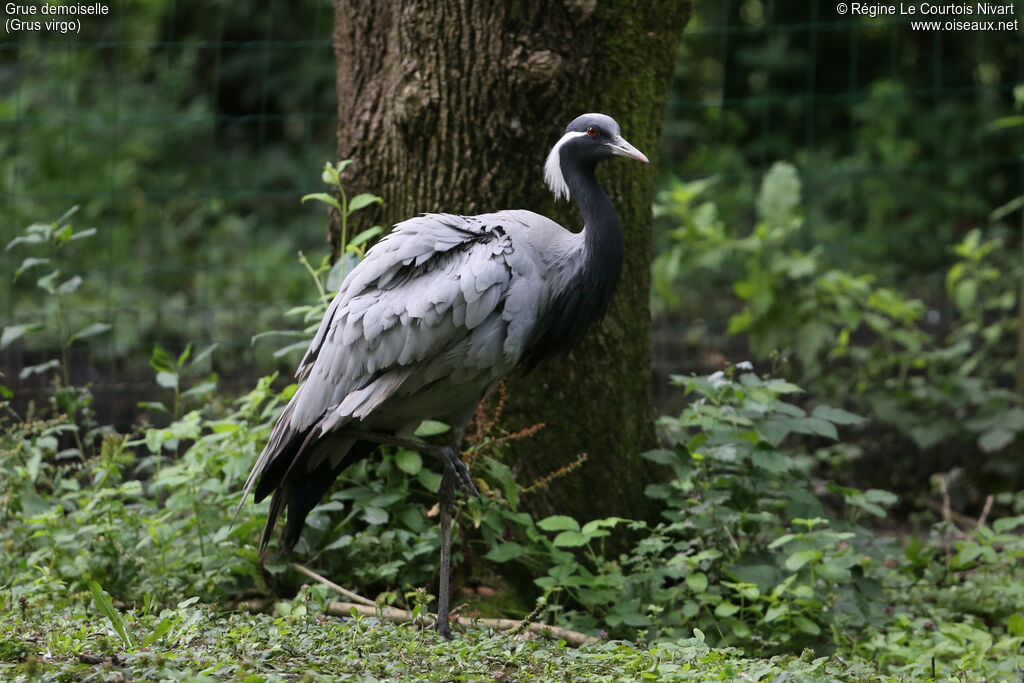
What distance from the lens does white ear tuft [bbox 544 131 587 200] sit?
401cm

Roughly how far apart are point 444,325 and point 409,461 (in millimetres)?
786

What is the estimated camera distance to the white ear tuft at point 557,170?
4014 mm

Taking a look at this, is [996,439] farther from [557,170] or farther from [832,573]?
[557,170]

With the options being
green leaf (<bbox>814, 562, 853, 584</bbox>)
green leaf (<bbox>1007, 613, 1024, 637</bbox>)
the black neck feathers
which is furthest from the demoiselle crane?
green leaf (<bbox>1007, 613, 1024, 637</bbox>)

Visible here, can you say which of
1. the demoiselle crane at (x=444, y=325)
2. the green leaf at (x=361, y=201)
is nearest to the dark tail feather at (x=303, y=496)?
the demoiselle crane at (x=444, y=325)

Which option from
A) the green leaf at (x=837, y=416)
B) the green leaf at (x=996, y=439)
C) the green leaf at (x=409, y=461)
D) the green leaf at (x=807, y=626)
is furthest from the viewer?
the green leaf at (x=996, y=439)

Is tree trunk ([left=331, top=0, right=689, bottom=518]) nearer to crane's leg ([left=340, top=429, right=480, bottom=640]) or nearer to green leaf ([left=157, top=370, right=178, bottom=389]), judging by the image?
crane's leg ([left=340, top=429, right=480, bottom=640])

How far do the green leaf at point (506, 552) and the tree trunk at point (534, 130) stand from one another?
36cm

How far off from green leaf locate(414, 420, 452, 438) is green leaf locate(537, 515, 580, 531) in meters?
0.54

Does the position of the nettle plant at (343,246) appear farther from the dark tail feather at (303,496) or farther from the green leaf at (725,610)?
the green leaf at (725,610)

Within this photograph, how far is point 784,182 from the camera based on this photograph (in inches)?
267

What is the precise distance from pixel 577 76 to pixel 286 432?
1.83 meters

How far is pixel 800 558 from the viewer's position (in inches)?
158

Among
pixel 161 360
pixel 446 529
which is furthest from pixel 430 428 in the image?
pixel 161 360
